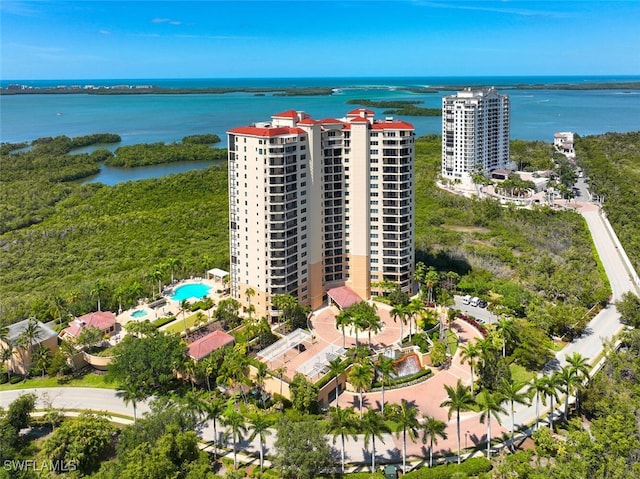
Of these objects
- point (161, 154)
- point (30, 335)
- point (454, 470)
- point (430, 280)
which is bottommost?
point (454, 470)

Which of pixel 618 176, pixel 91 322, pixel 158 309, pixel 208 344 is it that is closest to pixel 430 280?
pixel 208 344

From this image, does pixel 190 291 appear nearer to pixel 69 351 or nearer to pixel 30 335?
pixel 69 351

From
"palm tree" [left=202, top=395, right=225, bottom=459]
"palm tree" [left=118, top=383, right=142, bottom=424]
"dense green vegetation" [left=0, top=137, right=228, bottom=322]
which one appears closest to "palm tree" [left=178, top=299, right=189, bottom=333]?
"dense green vegetation" [left=0, top=137, right=228, bottom=322]

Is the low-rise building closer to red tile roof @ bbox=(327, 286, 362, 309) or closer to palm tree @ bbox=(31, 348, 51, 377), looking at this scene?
palm tree @ bbox=(31, 348, 51, 377)

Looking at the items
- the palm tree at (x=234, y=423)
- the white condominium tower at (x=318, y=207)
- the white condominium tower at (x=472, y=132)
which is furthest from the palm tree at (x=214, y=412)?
the white condominium tower at (x=472, y=132)

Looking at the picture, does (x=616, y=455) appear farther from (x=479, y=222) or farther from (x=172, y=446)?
(x=479, y=222)

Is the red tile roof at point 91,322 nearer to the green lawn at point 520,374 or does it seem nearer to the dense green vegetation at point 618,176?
the green lawn at point 520,374
